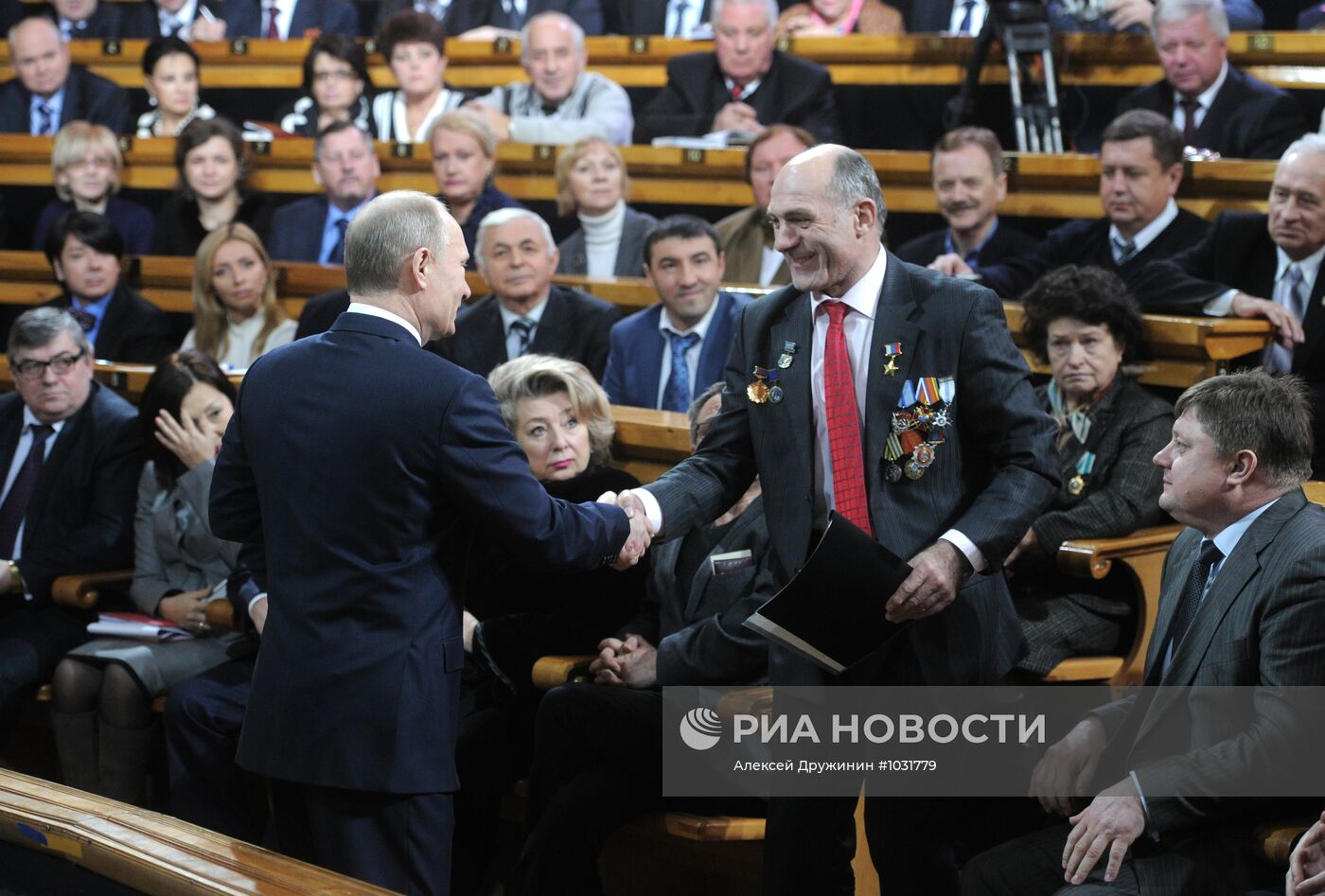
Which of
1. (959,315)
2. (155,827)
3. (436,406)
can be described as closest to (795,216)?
(959,315)

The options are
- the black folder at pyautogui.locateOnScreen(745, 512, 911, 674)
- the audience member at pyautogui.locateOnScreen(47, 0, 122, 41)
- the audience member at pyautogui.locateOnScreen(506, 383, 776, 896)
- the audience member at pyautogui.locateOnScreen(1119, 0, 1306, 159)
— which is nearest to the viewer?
the black folder at pyautogui.locateOnScreen(745, 512, 911, 674)

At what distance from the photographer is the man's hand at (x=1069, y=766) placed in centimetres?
209

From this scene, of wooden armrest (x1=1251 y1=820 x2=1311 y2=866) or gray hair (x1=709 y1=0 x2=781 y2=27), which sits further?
gray hair (x1=709 y1=0 x2=781 y2=27)

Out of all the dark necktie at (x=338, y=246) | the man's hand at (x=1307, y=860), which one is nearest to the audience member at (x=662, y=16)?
the dark necktie at (x=338, y=246)

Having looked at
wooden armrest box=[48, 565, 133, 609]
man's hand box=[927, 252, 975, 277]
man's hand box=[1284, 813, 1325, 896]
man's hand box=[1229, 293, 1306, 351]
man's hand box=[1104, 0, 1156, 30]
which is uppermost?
man's hand box=[1104, 0, 1156, 30]

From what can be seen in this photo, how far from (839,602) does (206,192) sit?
148 inches

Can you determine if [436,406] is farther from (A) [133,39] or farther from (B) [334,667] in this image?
(A) [133,39]

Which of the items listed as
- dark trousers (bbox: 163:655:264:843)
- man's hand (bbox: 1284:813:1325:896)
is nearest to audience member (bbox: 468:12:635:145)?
dark trousers (bbox: 163:655:264:843)

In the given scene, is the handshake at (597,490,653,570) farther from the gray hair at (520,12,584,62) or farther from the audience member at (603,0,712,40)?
the audience member at (603,0,712,40)

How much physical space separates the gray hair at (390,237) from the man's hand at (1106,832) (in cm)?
109

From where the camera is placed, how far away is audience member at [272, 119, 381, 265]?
4.88 meters

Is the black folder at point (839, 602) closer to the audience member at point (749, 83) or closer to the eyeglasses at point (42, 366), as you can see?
the eyeglasses at point (42, 366)

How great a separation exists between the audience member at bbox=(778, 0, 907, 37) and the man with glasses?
3.05 m

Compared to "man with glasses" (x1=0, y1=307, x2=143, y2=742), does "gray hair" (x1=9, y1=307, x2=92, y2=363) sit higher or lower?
higher
